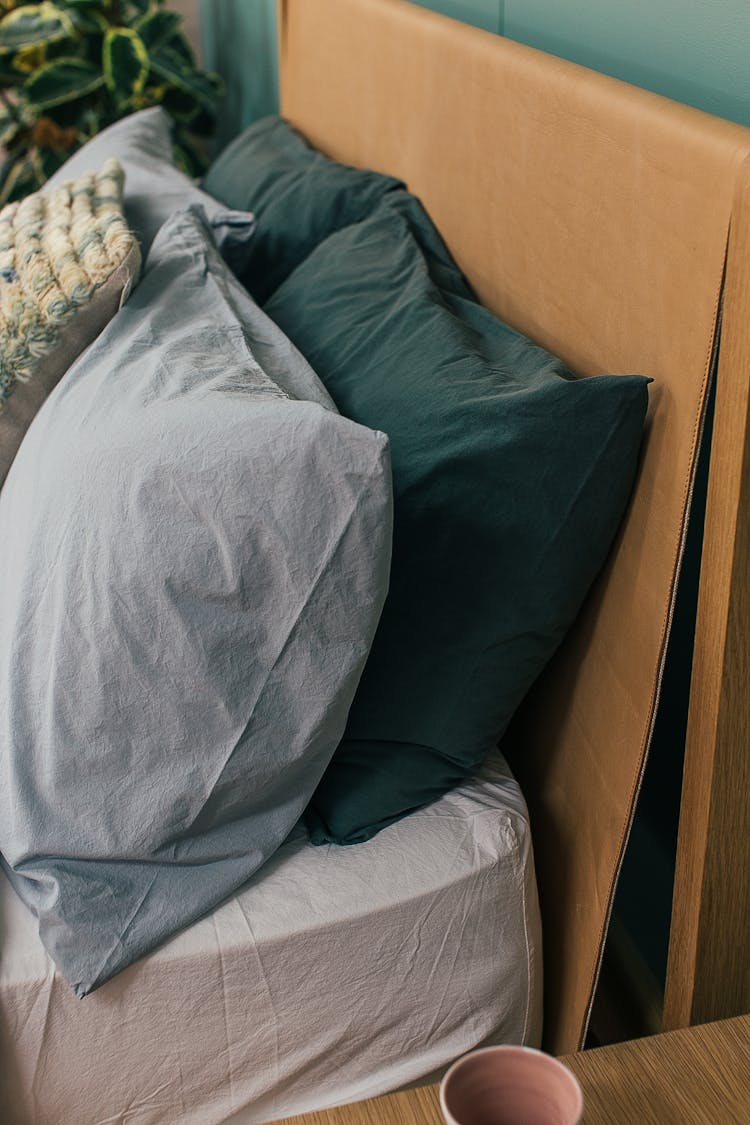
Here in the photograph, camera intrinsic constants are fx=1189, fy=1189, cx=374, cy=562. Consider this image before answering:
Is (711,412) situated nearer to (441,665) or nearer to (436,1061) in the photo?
(441,665)

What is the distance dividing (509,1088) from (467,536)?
385mm

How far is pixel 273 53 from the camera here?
8.12 feet

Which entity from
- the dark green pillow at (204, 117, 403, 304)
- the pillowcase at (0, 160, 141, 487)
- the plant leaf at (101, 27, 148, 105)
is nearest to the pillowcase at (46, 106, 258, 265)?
the dark green pillow at (204, 117, 403, 304)

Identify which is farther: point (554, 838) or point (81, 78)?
point (81, 78)

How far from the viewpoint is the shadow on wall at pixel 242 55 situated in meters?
2.53

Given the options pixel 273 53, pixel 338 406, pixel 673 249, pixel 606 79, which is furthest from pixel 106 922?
pixel 273 53

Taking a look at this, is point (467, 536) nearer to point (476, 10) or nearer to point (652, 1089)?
point (652, 1089)

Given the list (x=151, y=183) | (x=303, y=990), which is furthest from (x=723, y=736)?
(x=151, y=183)

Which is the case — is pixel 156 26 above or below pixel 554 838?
above

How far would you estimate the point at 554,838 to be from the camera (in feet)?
3.30

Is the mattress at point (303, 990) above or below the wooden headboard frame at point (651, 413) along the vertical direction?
below

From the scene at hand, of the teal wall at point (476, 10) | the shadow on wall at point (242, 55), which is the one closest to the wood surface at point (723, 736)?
the teal wall at point (476, 10)

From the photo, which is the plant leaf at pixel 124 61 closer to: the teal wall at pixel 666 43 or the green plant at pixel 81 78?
the green plant at pixel 81 78

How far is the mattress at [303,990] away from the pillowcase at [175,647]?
0.03 meters
